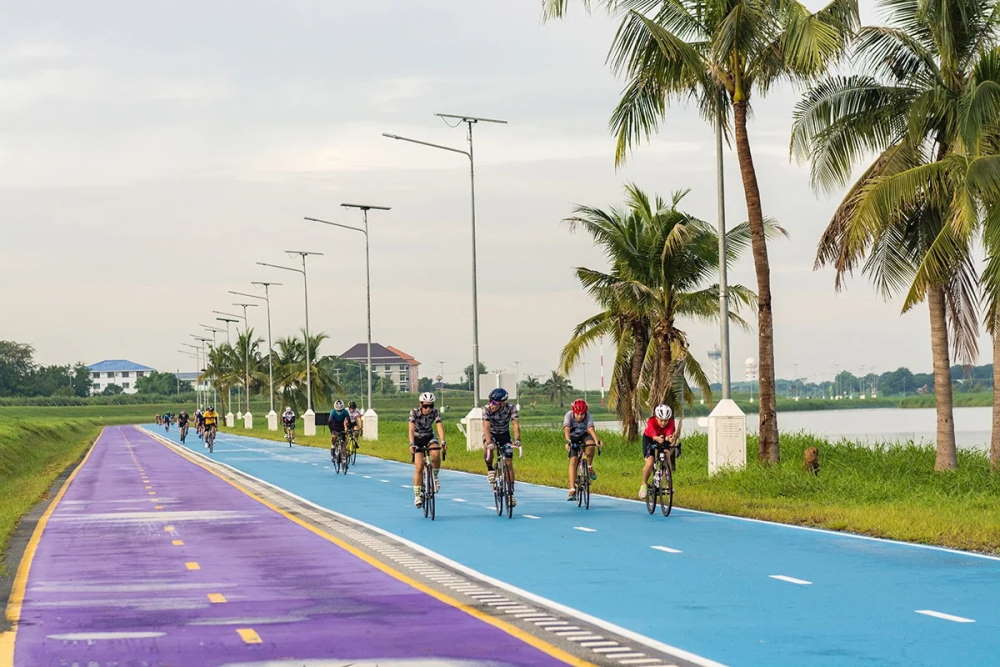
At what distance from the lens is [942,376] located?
91.5 ft

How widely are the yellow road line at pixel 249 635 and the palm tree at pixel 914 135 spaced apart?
17.8m

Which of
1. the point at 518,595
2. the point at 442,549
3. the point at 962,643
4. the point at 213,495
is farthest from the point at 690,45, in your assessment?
the point at 962,643

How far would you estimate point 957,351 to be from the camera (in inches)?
1142

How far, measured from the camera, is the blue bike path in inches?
392

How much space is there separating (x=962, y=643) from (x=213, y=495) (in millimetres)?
20880

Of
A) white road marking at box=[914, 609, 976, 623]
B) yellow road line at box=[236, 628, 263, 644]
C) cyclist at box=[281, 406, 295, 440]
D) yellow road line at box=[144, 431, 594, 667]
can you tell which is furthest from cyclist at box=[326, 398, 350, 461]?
white road marking at box=[914, 609, 976, 623]

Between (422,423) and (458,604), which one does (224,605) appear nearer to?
(458,604)

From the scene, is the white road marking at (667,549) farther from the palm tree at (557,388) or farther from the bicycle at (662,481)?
the palm tree at (557,388)

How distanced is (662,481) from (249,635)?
1170 cm

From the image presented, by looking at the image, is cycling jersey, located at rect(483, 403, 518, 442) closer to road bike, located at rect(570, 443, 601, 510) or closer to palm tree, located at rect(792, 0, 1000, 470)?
road bike, located at rect(570, 443, 601, 510)

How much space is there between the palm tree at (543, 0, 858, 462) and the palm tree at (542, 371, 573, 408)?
518ft

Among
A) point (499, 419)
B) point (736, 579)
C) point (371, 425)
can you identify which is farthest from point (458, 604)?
point (371, 425)

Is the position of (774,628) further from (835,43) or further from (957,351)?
(957,351)

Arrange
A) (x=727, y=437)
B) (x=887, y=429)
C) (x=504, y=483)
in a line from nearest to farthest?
(x=504, y=483), (x=727, y=437), (x=887, y=429)
